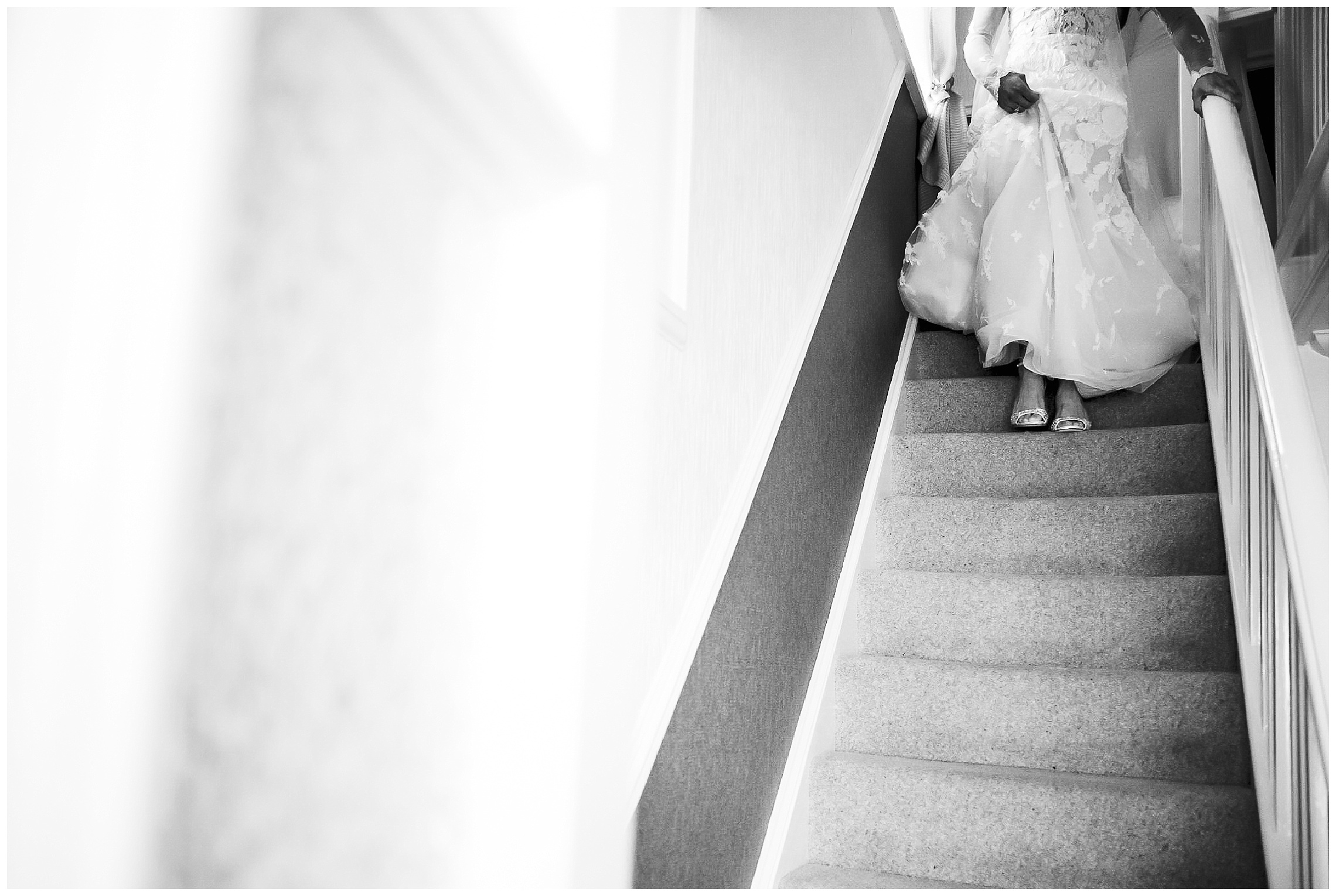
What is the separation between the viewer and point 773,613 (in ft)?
4.93

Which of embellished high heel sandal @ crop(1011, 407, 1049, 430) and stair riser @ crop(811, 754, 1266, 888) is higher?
embellished high heel sandal @ crop(1011, 407, 1049, 430)

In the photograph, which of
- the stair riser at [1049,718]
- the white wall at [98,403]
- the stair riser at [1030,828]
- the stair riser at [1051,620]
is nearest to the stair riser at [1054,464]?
the stair riser at [1051,620]

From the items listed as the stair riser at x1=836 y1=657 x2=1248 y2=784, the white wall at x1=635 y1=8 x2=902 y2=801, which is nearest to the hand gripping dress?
the white wall at x1=635 y1=8 x2=902 y2=801

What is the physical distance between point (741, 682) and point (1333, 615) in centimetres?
73

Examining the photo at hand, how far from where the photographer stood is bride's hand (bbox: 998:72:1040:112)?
2455 millimetres

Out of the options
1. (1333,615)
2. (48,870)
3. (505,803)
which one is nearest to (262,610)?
(48,870)

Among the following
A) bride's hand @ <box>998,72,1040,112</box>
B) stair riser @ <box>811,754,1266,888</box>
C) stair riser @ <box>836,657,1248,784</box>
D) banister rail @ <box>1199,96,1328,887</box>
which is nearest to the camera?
banister rail @ <box>1199,96,1328,887</box>

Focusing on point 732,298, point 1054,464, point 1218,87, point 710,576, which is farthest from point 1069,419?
point 710,576

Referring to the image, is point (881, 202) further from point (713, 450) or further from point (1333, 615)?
point (1333, 615)

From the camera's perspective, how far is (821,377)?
73.8 inches

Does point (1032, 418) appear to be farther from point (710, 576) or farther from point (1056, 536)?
point (710, 576)

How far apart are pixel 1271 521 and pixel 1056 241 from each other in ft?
3.86

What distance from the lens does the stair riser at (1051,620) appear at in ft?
5.62

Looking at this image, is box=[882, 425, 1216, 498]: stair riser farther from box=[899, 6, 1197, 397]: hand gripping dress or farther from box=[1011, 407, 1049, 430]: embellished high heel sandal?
box=[899, 6, 1197, 397]: hand gripping dress
